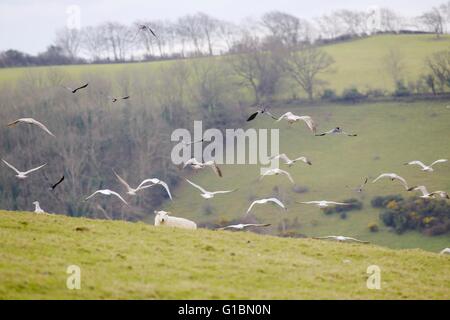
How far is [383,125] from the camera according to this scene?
90562 millimetres

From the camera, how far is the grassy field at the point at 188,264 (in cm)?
→ 1773

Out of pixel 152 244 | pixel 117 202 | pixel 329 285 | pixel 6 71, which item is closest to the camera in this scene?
pixel 329 285

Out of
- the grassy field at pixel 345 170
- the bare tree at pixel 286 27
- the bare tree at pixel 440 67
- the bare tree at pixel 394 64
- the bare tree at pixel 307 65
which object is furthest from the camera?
the bare tree at pixel 286 27

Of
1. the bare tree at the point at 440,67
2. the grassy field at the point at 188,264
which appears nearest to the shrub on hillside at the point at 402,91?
the bare tree at the point at 440,67

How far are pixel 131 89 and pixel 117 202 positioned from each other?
27.7 metres

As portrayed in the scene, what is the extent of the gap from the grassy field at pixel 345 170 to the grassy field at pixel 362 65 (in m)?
7.65

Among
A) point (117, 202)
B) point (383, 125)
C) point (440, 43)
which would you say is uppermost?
point (440, 43)

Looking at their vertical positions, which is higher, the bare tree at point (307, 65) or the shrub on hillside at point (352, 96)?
the bare tree at point (307, 65)

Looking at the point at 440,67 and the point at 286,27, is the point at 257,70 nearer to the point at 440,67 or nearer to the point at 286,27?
the point at 440,67

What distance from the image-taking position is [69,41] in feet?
449

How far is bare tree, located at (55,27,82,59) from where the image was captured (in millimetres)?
130863

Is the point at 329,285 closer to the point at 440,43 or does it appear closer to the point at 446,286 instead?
the point at 446,286

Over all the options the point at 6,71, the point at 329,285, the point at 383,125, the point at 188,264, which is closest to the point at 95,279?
the point at 188,264

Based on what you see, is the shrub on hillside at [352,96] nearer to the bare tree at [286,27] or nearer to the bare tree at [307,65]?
the bare tree at [307,65]
